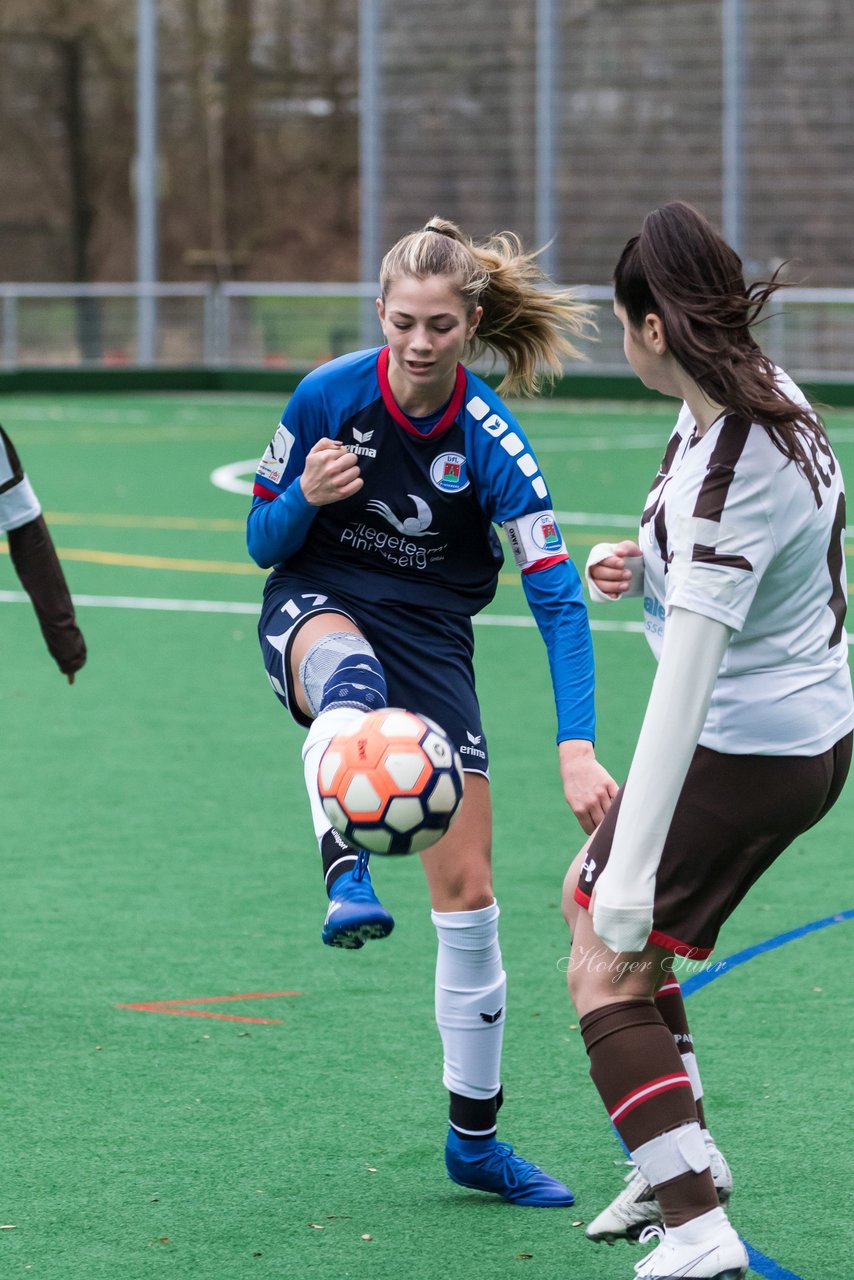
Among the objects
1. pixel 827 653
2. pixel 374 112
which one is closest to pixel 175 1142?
pixel 827 653

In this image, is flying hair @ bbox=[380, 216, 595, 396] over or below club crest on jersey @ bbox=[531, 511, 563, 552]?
over

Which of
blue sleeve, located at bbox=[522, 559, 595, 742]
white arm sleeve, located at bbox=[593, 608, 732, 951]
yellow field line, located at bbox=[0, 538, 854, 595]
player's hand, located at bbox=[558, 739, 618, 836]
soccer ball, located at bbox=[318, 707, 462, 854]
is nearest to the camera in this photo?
white arm sleeve, located at bbox=[593, 608, 732, 951]

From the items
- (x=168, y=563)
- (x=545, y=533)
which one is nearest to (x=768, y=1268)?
(x=545, y=533)

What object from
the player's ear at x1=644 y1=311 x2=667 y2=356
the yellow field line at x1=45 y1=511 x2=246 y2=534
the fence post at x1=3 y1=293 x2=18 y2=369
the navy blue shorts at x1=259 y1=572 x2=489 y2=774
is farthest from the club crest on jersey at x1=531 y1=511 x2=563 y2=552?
the fence post at x1=3 y1=293 x2=18 y2=369

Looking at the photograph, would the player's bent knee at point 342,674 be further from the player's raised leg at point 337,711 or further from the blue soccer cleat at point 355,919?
the blue soccer cleat at point 355,919

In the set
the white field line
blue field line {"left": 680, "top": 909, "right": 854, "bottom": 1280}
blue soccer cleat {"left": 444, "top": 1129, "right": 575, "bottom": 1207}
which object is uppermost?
blue soccer cleat {"left": 444, "top": 1129, "right": 575, "bottom": 1207}

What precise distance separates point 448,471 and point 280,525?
0.39m

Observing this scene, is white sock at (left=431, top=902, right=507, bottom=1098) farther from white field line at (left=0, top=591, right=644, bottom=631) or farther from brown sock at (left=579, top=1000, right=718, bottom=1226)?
white field line at (left=0, top=591, right=644, bottom=631)

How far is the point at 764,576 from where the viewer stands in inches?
135

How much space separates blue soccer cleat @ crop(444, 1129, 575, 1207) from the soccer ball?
31.7 inches

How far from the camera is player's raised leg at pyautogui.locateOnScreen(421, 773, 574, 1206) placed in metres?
4.37

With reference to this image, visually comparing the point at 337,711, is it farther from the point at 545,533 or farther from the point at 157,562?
the point at 157,562

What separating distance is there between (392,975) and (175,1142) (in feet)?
4.46

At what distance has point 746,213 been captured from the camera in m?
28.6
